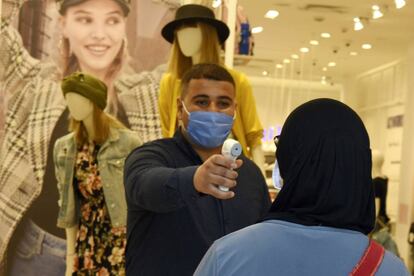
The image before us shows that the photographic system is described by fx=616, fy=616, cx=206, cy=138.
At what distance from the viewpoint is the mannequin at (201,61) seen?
121 inches

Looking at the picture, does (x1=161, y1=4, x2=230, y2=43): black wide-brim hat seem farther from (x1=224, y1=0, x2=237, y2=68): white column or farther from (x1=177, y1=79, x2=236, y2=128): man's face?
(x1=177, y1=79, x2=236, y2=128): man's face

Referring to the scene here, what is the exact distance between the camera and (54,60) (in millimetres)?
4234

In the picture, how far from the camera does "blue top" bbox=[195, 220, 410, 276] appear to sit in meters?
1.18

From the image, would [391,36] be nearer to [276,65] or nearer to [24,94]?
[276,65]

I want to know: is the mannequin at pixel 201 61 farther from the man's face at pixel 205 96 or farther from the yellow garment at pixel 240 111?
the man's face at pixel 205 96

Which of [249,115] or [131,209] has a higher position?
[249,115]

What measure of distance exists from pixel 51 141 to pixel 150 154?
8.11 feet

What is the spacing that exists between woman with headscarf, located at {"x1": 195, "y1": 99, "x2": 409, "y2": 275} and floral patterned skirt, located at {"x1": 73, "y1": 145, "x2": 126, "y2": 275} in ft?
7.49

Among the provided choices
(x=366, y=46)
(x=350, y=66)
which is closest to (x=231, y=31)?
(x=366, y=46)

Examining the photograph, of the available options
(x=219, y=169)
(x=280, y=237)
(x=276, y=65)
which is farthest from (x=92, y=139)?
(x=276, y=65)

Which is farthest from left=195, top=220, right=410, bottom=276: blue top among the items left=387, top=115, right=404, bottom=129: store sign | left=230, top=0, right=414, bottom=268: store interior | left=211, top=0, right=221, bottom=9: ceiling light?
left=387, top=115, right=404, bottom=129: store sign

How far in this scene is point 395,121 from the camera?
1147 cm

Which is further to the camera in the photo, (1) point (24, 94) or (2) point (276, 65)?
(2) point (276, 65)

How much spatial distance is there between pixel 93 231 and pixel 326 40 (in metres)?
8.02
